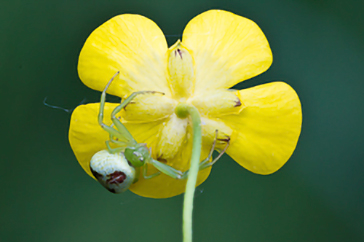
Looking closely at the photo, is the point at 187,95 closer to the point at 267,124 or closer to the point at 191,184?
the point at 267,124

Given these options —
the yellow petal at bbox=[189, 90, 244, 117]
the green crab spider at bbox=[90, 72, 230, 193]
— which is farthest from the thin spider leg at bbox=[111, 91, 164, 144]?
the yellow petal at bbox=[189, 90, 244, 117]

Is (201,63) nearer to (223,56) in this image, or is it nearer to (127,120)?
(223,56)

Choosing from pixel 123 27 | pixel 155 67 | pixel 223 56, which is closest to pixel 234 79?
pixel 223 56

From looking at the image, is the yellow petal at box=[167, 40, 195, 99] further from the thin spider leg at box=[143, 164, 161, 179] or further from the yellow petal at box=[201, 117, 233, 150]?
the thin spider leg at box=[143, 164, 161, 179]

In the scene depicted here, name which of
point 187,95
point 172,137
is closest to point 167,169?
point 172,137

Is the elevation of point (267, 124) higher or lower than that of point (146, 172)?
higher
